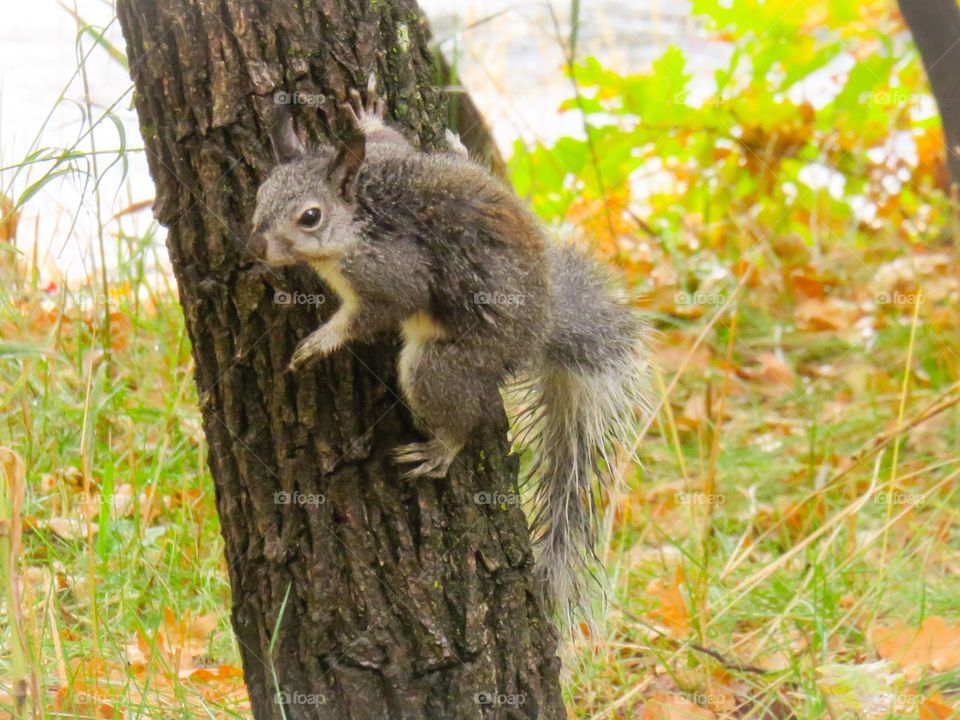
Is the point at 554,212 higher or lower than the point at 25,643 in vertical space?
higher

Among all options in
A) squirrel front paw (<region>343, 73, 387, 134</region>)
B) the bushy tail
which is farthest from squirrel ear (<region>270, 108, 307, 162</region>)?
the bushy tail

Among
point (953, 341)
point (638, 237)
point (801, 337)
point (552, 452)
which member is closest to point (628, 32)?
point (638, 237)

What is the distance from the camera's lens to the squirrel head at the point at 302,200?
176 centimetres

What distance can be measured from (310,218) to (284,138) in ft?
0.44

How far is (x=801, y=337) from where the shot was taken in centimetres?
442

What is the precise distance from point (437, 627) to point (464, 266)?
0.62 meters

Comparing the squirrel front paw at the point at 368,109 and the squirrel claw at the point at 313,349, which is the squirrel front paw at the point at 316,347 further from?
the squirrel front paw at the point at 368,109

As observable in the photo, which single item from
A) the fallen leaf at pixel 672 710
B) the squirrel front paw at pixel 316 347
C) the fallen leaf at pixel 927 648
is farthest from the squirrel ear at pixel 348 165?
the fallen leaf at pixel 927 648

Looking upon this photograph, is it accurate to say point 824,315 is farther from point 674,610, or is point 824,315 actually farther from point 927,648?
point 927,648

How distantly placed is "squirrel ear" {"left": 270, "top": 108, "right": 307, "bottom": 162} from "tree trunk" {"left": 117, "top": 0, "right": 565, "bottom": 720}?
0.02m

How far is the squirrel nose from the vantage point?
5.74ft

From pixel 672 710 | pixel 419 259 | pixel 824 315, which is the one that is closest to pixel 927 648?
pixel 672 710

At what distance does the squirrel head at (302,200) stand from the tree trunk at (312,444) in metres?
0.05

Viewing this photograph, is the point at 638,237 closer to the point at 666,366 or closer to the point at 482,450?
the point at 666,366
